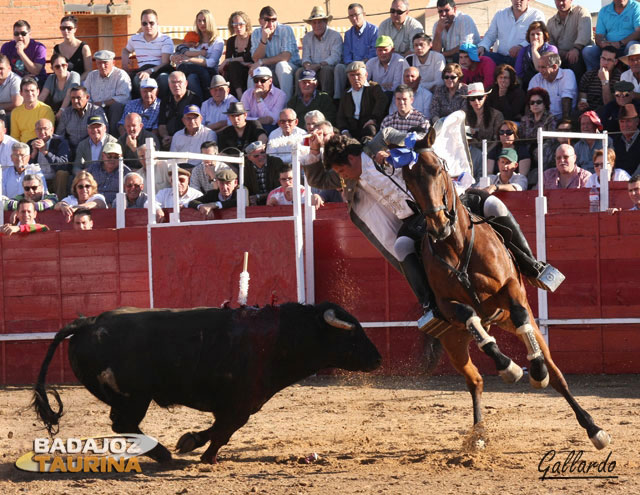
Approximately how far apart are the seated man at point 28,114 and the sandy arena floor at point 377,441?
4676 millimetres

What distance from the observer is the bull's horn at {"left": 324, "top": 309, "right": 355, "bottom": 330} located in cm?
617

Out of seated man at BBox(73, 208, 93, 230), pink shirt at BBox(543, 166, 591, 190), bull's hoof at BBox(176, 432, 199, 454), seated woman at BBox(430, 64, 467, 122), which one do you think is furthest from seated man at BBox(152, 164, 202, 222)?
bull's hoof at BBox(176, 432, 199, 454)

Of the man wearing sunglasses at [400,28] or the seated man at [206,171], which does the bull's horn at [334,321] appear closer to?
the seated man at [206,171]

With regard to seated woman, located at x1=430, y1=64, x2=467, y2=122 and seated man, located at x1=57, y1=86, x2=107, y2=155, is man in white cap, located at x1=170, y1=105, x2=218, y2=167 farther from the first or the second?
seated woman, located at x1=430, y1=64, x2=467, y2=122

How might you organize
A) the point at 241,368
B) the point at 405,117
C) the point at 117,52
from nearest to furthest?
the point at 241,368 → the point at 405,117 → the point at 117,52

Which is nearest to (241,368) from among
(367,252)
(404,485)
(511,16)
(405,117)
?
(404,485)

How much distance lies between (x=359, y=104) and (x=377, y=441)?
5.46 metres

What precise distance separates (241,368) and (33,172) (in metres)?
6.47

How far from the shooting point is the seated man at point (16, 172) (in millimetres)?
12016


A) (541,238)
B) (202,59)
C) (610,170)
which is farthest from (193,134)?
(610,170)

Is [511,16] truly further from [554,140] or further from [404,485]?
[404,485]

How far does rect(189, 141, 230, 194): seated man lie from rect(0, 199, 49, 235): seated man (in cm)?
167

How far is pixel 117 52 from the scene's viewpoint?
18.9m

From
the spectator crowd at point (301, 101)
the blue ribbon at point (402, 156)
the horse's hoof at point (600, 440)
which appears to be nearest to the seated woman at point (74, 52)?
the spectator crowd at point (301, 101)
